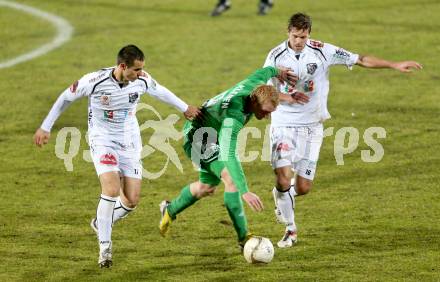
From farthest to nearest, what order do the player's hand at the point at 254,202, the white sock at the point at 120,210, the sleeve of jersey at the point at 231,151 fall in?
the white sock at the point at 120,210 → the sleeve of jersey at the point at 231,151 → the player's hand at the point at 254,202

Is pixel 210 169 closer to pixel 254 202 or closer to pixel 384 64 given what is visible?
pixel 254 202

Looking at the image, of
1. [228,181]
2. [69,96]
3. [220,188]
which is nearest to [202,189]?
[228,181]

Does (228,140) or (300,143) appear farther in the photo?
(300,143)

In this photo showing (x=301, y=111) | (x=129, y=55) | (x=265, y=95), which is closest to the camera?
(x=265, y=95)

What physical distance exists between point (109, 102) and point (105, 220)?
1.33 m

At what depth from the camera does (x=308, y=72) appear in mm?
12844

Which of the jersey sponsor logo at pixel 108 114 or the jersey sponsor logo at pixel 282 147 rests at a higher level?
the jersey sponsor logo at pixel 108 114

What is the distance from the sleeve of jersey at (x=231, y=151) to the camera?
35.0 ft

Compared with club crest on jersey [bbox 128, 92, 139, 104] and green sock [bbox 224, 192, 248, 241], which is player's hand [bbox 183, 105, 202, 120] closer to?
club crest on jersey [bbox 128, 92, 139, 104]

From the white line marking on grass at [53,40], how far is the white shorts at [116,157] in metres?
11.1

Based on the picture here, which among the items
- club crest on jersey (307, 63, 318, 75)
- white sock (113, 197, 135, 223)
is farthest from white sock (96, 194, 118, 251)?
club crest on jersey (307, 63, 318, 75)

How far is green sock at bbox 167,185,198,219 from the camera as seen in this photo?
12234mm

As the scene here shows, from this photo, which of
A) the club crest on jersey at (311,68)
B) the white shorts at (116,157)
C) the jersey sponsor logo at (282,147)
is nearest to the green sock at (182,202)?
the white shorts at (116,157)

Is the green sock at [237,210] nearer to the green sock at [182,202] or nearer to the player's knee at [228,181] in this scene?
the player's knee at [228,181]
